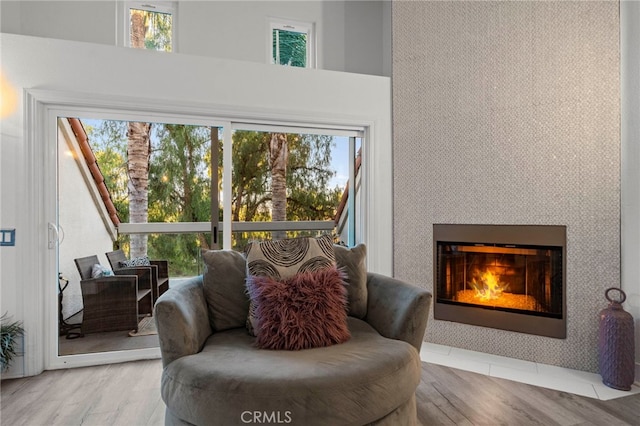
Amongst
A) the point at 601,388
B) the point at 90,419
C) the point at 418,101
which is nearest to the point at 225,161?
the point at 418,101

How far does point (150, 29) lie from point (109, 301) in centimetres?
219

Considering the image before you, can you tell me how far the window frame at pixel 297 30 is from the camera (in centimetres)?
339

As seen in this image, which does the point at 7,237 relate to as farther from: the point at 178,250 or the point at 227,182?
the point at 227,182

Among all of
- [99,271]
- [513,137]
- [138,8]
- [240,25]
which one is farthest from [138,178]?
[513,137]

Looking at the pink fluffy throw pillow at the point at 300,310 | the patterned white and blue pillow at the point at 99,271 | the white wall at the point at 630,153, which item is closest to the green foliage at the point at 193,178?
the patterned white and blue pillow at the point at 99,271

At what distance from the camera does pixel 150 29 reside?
123 inches

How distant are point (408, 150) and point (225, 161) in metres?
1.52

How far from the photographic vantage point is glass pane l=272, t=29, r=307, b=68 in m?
3.46

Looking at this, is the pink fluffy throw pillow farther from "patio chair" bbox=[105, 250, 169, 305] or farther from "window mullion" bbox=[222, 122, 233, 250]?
"patio chair" bbox=[105, 250, 169, 305]

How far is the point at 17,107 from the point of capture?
8.16 ft

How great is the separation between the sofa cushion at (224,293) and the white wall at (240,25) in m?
2.06

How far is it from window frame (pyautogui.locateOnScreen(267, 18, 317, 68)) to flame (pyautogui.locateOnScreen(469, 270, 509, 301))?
92.6 inches

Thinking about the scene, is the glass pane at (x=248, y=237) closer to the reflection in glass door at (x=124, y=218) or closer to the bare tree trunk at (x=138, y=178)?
the reflection in glass door at (x=124, y=218)

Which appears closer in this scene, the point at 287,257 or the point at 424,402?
the point at 287,257
